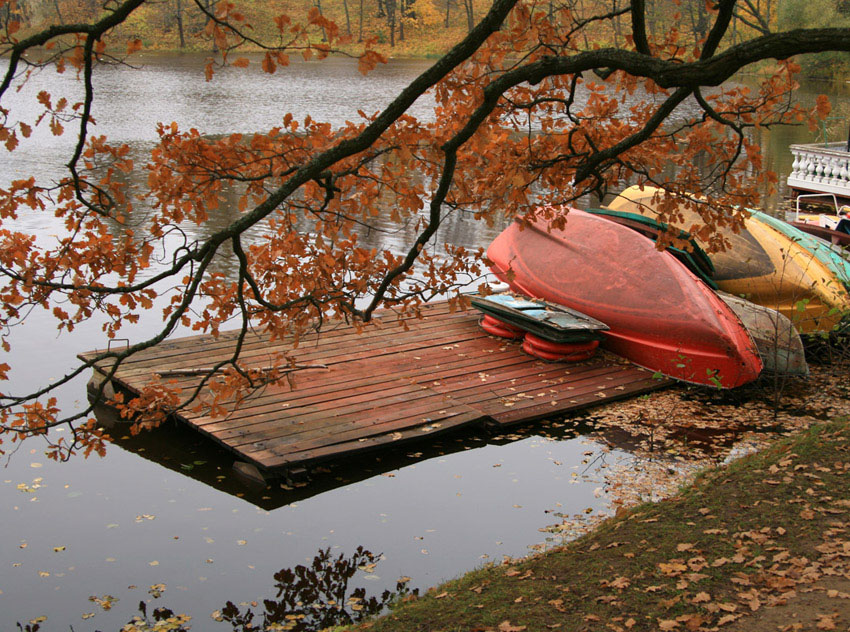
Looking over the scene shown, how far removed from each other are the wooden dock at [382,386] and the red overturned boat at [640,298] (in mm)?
356

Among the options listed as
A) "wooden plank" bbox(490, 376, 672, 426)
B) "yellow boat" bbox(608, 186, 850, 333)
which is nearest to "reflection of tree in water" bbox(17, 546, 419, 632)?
"wooden plank" bbox(490, 376, 672, 426)

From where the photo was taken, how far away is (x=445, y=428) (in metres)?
7.92

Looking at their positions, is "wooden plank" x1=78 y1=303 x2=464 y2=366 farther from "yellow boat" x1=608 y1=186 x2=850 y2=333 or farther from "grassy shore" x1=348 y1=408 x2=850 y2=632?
"grassy shore" x1=348 y1=408 x2=850 y2=632

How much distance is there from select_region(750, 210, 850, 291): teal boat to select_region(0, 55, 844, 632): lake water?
4457 millimetres

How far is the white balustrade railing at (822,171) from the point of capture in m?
15.8

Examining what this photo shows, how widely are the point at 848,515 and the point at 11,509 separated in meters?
6.25

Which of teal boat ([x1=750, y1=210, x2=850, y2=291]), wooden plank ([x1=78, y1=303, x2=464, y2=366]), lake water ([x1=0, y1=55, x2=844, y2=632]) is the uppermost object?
teal boat ([x1=750, y1=210, x2=850, y2=291])

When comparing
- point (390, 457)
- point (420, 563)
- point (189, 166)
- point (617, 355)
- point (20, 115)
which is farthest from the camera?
point (20, 115)

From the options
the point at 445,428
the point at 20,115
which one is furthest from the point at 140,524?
the point at 20,115

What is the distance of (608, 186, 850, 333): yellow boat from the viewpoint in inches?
401

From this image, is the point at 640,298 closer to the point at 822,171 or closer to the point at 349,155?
the point at 349,155

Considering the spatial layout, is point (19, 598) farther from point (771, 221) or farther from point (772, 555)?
point (771, 221)

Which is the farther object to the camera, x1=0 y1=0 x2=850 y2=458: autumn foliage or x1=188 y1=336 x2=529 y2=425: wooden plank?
x1=188 y1=336 x2=529 y2=425: wooden plank

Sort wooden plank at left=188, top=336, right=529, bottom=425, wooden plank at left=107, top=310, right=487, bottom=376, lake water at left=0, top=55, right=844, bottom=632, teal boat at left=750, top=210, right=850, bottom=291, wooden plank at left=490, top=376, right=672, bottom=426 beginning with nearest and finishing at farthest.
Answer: lake water at left=0, top=55, right=844, bottom=632 < wooden plank at left=188, top=336, right=529, bottom=425 < wooden plank at left=490, top=376, right=672, bottom=426 < wooden plank at left=107, top=310, right=487, bottom=376 < teal boat at left=750, top=210, right=850, bottom=291
